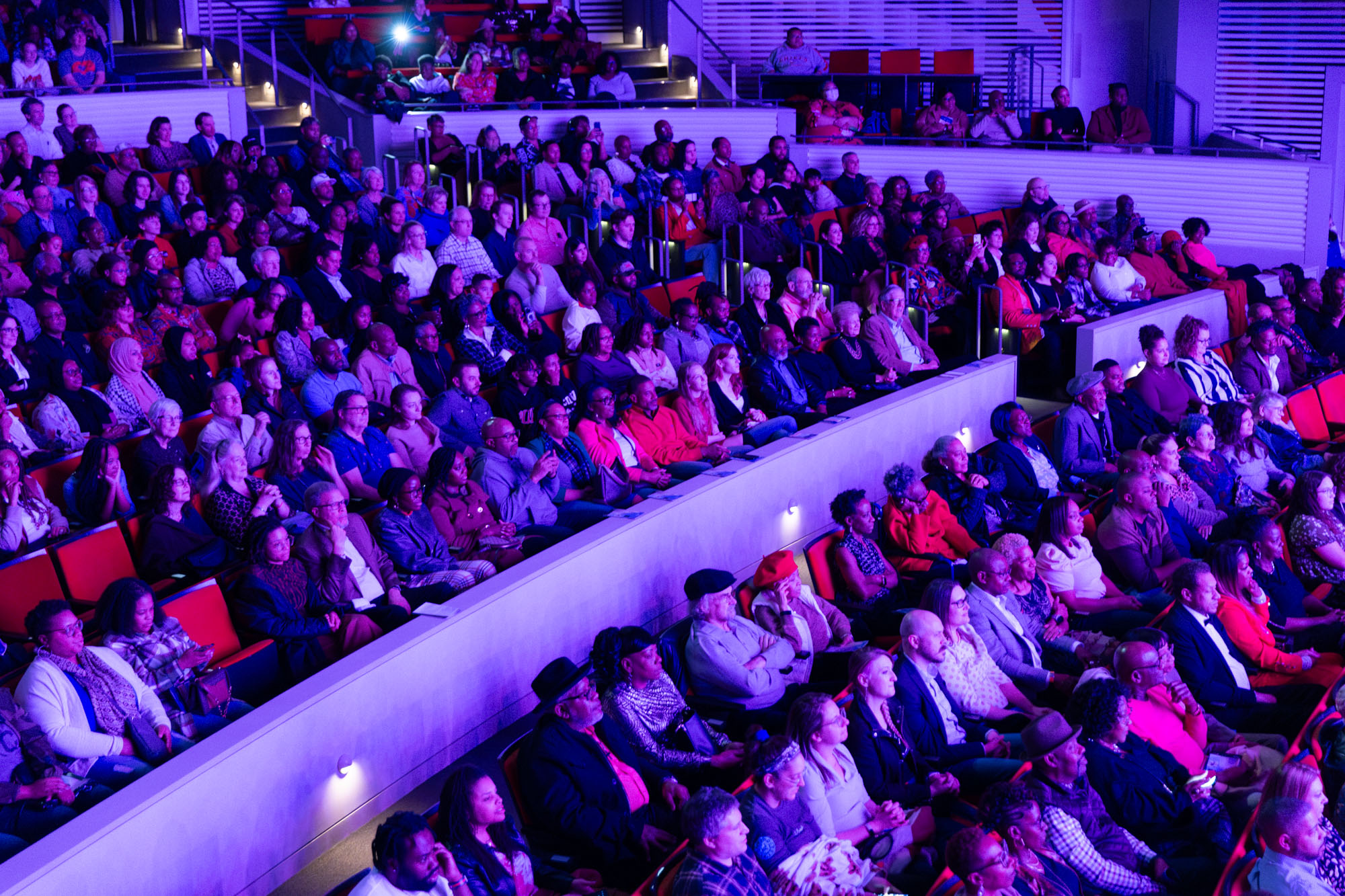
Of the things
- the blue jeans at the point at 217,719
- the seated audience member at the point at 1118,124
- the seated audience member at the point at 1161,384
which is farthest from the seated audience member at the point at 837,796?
the seated audience member at the point at 1118,124

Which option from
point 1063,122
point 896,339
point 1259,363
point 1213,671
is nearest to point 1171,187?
point 1063,122

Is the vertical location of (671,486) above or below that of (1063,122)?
below

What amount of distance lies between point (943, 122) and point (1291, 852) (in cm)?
897

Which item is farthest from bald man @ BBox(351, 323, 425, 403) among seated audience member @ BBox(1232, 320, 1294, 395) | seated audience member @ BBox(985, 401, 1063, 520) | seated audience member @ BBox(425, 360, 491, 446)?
seated audience member @ BBox(1232, 320, 1294, 395)

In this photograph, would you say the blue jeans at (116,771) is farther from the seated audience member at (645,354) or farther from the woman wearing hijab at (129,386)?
the seated audience member at (645,354)

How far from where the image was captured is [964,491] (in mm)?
5891

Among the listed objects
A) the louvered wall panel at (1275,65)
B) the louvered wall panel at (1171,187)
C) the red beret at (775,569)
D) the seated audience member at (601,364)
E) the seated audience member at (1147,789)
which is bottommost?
the seated audience member at (1147,789)

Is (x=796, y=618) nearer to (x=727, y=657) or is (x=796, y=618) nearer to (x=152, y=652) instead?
(x=727, y=657)

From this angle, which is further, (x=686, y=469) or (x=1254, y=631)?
(x=686, y=469)

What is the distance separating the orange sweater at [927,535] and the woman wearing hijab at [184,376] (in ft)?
10.2

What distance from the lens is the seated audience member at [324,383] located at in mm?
6301

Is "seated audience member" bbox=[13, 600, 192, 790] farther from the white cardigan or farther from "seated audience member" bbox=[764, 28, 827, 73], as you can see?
"seated audience member" bbox=[764, 28, 827, 73]

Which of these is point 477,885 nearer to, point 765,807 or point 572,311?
point 765,807

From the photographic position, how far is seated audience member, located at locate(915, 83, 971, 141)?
1148cm
